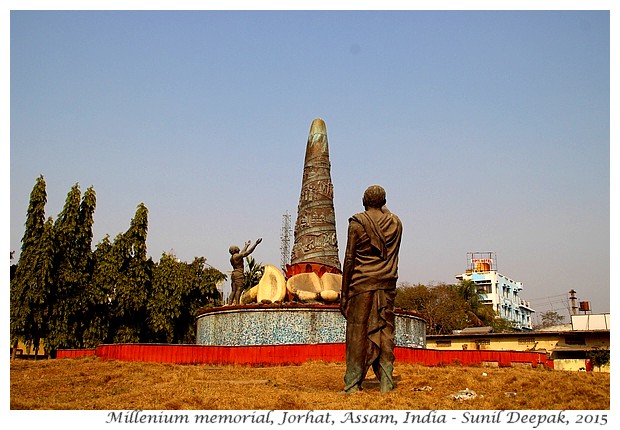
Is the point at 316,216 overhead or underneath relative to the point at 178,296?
overhead

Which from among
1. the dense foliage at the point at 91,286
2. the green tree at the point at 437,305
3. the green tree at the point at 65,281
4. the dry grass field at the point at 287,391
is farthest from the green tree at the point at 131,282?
the green tree at the point at 437,305

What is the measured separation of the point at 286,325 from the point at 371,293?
26.7 ft

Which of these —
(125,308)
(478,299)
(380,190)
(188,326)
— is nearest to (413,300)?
(478,299)

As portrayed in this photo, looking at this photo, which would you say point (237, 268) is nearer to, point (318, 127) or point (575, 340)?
point (318, 127)

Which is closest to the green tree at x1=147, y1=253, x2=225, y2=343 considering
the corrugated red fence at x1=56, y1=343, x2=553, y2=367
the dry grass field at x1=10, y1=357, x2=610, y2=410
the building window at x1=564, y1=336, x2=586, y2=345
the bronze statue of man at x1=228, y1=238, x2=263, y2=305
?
the bronze statue of man at x1=228, y1=238, x2=263, y2=305

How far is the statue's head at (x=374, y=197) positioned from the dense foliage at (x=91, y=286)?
16.1m

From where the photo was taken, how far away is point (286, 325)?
16656 mm

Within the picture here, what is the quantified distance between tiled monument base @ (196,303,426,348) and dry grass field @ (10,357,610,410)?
168 inches

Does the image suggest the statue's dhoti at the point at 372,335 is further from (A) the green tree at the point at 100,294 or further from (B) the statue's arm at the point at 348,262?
(A) the green tree at the point at 100,294

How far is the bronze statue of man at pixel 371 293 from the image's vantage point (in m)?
8.67

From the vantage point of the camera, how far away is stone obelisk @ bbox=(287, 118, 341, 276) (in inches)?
779

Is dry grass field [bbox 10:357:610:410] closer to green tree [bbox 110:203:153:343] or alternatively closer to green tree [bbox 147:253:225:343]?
green tree [bbox 110:203:153:343]

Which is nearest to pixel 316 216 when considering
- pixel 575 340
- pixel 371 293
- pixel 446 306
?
pixel 371 293

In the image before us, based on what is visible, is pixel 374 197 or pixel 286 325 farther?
pixel 286 325
